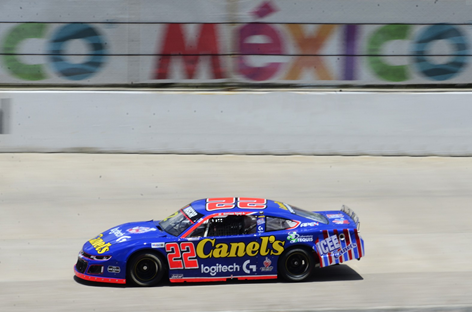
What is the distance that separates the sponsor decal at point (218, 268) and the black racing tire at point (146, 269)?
0.47 meters

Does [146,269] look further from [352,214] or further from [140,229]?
[352,214]

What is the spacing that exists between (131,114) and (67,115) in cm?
134

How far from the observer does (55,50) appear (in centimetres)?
1353

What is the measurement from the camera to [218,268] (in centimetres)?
722

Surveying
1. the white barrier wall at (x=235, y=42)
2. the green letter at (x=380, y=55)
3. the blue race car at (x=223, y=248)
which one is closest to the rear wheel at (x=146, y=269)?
the blue race car at (x=223, y=248)

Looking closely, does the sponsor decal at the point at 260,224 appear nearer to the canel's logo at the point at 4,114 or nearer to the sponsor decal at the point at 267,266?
the sponsor decal at the point at 267,266

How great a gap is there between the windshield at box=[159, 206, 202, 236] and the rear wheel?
15.6 inches

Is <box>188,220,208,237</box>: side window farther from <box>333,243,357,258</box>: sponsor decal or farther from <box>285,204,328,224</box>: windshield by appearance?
<box>333,243,357,258</box>: sponsor decal

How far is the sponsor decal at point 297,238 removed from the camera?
7.33 metres

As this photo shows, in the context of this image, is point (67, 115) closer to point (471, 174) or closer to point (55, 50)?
point (55, 50)

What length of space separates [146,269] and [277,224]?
1.64 meters

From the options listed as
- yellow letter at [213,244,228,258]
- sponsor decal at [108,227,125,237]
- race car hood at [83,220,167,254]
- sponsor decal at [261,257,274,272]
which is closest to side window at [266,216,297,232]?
sponsor decal at [261,257,274,272]

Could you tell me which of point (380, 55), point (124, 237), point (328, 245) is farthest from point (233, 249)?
point (380, 55)

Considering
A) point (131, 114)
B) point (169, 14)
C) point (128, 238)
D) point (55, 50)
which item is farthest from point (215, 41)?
point (128, 238)
